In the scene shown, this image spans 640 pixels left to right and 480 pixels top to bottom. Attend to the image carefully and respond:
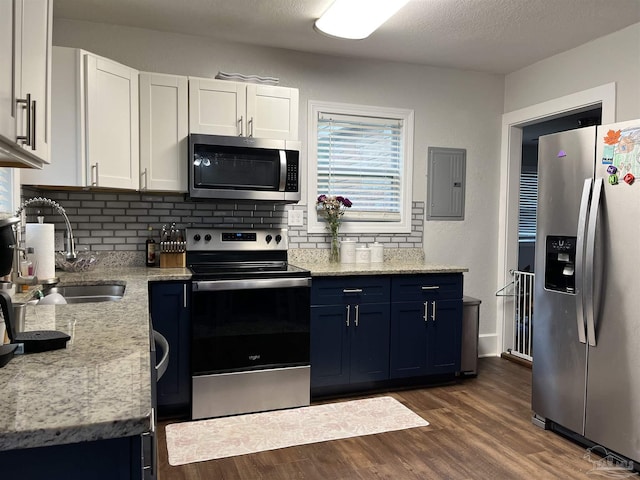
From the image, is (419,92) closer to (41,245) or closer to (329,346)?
(329,346)

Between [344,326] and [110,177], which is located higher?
[110,177]

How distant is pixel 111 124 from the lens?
301 cm

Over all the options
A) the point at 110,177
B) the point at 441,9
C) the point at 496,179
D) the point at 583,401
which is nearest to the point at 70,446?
the point at 110,177

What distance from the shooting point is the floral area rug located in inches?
104

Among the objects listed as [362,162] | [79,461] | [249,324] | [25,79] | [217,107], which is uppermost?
[217,107]

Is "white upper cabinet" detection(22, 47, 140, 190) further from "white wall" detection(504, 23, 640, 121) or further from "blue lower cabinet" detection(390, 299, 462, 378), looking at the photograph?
"white wall" detection(504, 23, 640, 121)

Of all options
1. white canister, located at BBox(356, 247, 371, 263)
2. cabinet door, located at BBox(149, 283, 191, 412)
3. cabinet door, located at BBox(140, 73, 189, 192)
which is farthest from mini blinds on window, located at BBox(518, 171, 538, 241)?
cabinet door, located at BBox(149, 283, 191, 412)

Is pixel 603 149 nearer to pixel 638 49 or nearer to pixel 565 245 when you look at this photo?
pixel 565 245

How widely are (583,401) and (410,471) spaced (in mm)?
1037

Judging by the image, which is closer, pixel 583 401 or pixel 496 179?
pixel 583 401

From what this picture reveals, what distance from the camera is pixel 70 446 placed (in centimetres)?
90

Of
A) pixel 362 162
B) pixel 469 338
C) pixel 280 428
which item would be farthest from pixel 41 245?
pixel 469 338

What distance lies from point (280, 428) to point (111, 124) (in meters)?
2.10

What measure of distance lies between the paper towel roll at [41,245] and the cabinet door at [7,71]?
1.55 meters
